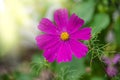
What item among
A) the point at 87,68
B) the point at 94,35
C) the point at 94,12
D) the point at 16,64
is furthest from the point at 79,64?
the point at 16,64

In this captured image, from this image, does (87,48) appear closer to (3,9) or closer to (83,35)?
(83,35)

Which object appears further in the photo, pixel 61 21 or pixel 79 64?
pixel 79 64

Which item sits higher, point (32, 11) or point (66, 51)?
point (32, 11)

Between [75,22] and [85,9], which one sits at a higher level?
[85,9]

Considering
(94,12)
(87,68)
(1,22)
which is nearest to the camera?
(87,68)

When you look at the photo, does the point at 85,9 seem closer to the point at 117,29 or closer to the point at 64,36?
the point at 117,29

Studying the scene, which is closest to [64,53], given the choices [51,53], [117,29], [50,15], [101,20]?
[51,53]

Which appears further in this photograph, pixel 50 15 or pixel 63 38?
pixel 50 15

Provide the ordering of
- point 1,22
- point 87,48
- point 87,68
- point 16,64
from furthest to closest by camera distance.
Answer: point 16,64 < point 1,22 < point 87,68 < point 87,48
